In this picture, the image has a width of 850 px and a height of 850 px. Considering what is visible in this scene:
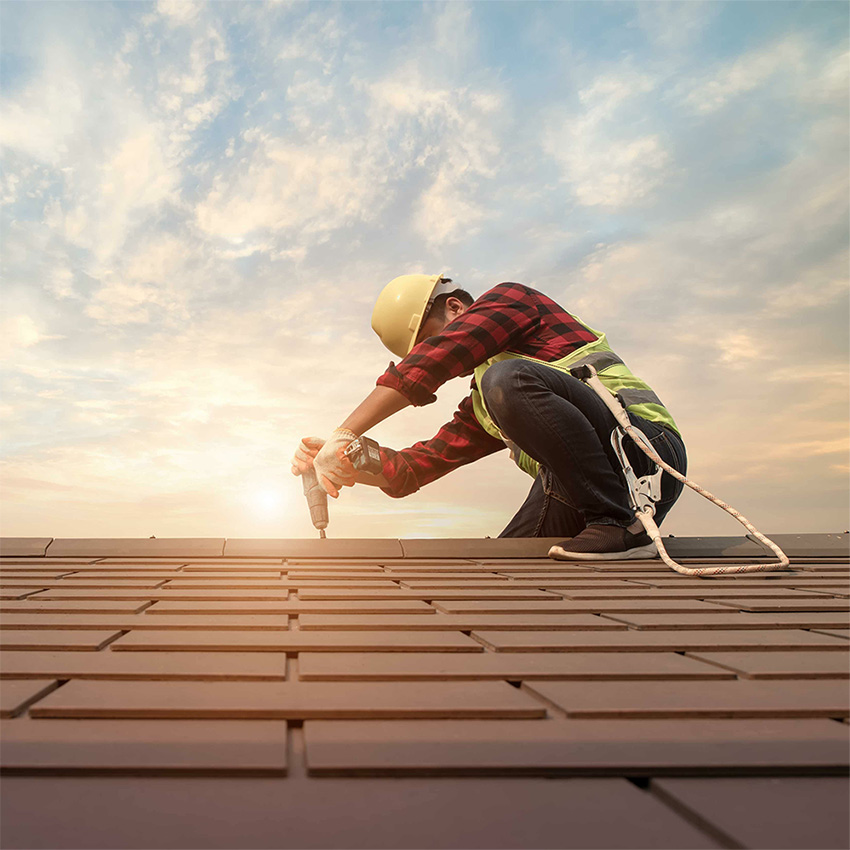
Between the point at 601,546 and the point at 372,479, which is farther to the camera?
the point at 372,479

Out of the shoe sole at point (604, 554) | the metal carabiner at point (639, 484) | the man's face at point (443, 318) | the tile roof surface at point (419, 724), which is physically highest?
the man's face at point (443, 318)

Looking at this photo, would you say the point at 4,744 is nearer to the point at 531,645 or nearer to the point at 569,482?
the point at 531,645

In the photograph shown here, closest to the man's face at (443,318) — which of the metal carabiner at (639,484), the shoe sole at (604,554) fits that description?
the metal carabiner at (639,484)

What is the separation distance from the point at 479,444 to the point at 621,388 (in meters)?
1.01

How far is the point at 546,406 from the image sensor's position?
262cm

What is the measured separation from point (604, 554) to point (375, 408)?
1.08m

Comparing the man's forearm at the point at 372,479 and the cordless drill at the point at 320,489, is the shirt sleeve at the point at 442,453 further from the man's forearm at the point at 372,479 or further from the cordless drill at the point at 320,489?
the cordless drill at the point at 320,489

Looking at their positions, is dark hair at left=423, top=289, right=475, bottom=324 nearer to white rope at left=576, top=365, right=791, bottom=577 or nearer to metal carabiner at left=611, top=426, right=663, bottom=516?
white rope at left=576, top=365, right=791, bottom=577

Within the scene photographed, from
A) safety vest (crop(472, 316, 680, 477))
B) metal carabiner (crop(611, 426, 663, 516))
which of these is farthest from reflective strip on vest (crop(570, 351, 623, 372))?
metal carabiner (crop(611, 426, 663, 516))

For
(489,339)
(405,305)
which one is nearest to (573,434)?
(489,339)

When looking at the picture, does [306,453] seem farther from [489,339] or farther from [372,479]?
[489,339]

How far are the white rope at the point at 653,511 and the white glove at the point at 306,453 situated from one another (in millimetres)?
1220

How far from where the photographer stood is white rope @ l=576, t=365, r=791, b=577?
234 centimetres

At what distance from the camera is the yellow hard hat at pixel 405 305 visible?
3.77 meters
